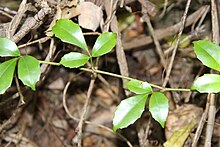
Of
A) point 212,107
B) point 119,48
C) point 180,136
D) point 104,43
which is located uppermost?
point 104,43

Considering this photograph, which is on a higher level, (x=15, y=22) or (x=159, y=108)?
(x=15, y=22)

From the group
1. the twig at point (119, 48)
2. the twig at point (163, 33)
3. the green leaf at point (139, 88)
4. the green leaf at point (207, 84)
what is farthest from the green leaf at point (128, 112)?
the twig at point (163, 33)

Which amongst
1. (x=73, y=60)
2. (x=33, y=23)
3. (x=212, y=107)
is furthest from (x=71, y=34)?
(x=212, y=107)

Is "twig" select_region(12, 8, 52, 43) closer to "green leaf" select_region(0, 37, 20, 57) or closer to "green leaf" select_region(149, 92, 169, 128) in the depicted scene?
"green leaf" select_region(0, 37, 20, 57)

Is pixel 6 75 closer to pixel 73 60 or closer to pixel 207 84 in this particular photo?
pixel 73 60

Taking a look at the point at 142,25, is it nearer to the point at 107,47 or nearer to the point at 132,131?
the point at 132,131

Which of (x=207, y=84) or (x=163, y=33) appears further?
(x=163, y=33)
